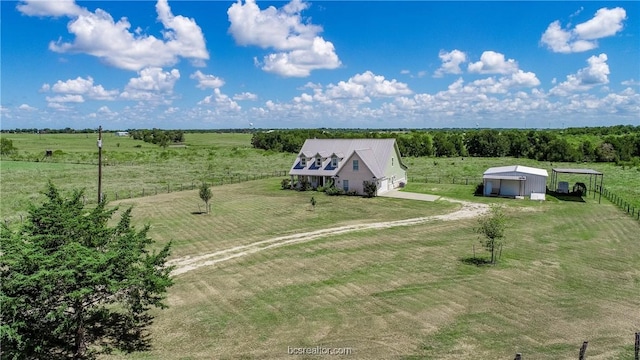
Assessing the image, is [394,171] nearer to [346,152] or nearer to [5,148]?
[346,152]

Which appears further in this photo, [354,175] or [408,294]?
[354,175]

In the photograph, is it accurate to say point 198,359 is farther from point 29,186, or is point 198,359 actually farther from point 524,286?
point 29,186

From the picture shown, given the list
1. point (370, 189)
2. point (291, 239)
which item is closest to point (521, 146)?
point (370, 189)

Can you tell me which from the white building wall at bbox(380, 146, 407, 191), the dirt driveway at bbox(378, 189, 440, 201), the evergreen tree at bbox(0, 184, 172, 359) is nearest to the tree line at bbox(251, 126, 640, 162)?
the white building wall at bbox(380, 146, 407, 191)

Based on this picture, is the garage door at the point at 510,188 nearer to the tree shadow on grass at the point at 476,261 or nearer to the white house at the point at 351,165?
the white house at the point at 351,165

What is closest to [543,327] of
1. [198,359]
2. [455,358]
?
[455,358]

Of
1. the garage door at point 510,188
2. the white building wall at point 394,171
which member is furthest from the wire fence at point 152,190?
the garage door at point 510,188
